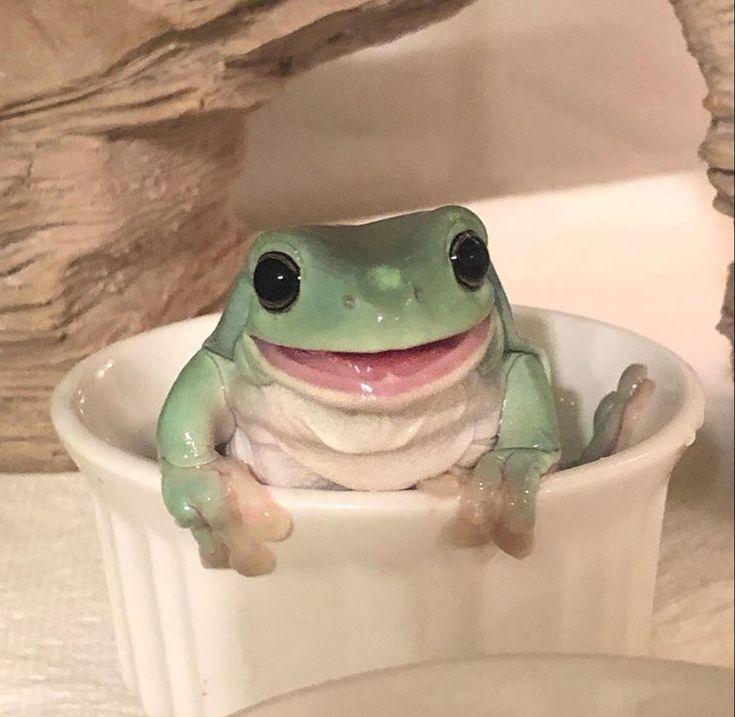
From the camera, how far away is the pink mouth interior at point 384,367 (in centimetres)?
34

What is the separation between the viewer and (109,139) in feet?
1.75

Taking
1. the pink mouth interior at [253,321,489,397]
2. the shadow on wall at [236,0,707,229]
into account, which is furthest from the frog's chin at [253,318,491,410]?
the shadow on wall at [236,0,707,229]

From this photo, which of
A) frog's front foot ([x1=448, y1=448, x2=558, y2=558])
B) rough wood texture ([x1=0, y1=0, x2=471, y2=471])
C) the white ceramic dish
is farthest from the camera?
rough wood texture ([x1=0, y1=0, x2=471, y2=471])

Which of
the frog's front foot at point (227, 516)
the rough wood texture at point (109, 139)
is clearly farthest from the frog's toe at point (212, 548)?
the rough wood texture at point (109, 139)

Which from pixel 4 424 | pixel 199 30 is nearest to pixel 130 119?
pixel 199 30

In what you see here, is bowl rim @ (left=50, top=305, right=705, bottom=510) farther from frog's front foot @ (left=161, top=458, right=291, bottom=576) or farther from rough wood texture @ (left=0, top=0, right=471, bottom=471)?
rough wood texture @ (left=0, top=0, right=471, bottom=471)

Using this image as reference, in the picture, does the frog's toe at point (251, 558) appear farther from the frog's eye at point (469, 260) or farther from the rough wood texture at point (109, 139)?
the rough wood texture at point (109, 139)

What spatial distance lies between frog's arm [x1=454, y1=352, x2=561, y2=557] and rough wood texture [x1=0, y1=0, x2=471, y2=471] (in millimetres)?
171

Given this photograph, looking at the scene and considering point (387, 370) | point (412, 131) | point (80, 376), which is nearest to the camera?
point (387, 370)

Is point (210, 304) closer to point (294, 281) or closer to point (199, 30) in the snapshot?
point (199, 30)

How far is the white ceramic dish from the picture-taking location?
0.82 feet

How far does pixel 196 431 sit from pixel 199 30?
0.66 ft

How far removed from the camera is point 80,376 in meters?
0.45

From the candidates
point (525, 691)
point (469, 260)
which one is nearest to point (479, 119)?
point (469, 260)
